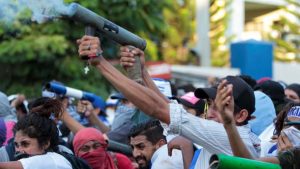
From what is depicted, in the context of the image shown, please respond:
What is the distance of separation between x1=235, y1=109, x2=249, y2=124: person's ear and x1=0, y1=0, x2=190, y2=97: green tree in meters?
9.26

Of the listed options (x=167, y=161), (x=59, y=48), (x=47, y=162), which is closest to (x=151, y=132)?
(x=167, y=161)

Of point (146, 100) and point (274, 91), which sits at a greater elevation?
point (146, 100)

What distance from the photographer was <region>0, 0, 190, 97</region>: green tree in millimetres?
13508

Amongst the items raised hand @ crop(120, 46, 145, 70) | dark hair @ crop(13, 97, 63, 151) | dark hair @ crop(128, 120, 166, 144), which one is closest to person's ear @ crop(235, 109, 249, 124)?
raised hand @ crop(120, 46, 145, 70)

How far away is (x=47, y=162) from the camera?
167 inches

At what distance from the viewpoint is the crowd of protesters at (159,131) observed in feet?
12.2

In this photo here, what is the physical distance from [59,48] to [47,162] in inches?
376

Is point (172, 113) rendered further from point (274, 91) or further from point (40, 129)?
point (274, 91)

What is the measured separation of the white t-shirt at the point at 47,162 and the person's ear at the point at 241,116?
103 centimetres

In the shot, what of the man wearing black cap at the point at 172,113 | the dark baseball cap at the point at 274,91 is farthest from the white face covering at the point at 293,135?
the dark baseball cap at the point at 274,91

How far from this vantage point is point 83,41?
3.96 m

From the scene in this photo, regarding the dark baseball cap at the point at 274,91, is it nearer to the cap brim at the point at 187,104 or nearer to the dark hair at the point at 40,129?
the cap brim at the point at 187,104

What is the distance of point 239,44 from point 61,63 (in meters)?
3.48

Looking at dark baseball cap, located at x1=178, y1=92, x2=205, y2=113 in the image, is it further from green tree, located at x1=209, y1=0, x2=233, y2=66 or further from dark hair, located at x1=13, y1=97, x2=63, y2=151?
green tree, located at x1=209, y1=0, x2=233, y2=66
